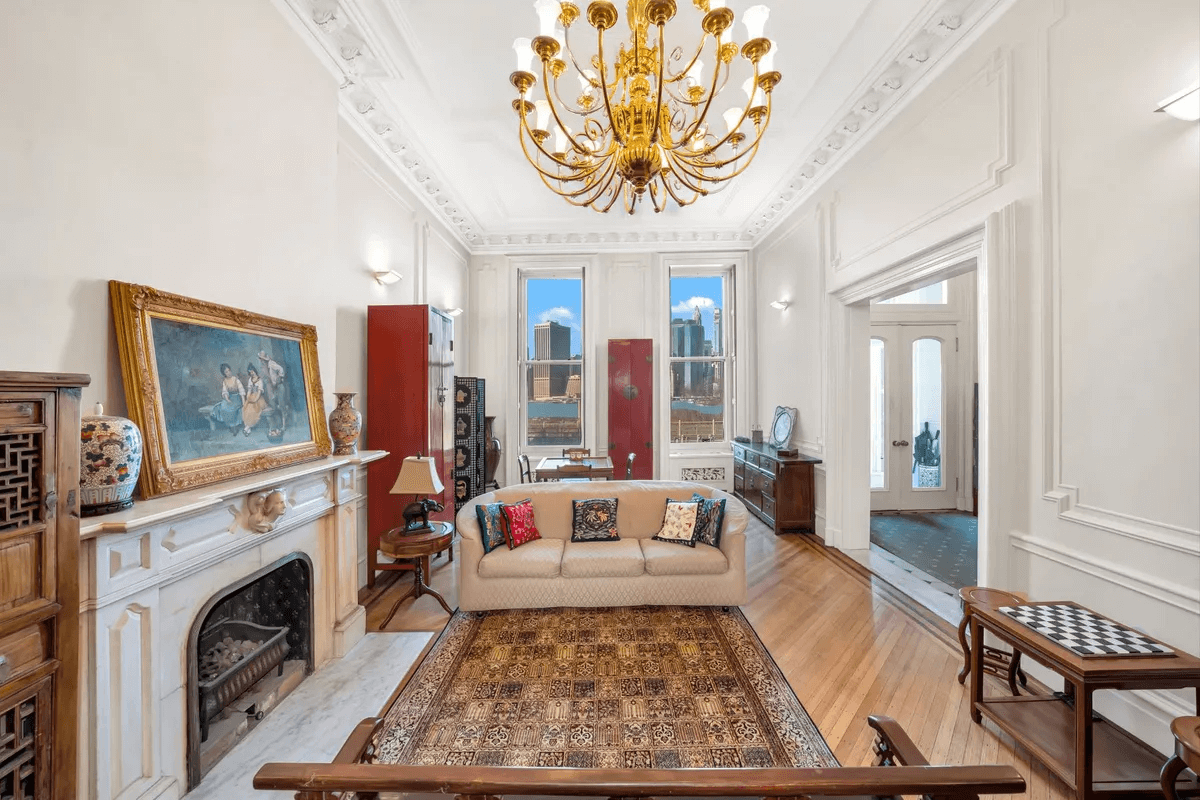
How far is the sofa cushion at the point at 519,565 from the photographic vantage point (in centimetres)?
344

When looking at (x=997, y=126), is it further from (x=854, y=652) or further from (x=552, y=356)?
(x=552, y=356)

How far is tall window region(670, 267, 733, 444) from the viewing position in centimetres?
729

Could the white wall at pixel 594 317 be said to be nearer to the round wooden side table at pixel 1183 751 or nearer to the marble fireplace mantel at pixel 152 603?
the marble fireplace mantel at pixel 152 603

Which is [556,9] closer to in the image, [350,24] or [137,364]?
[350,24]

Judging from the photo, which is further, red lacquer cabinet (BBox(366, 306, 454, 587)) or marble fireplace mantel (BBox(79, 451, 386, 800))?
red lacquer cabinet (BBox(366, 306, 454, 587))

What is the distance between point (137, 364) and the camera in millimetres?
1723

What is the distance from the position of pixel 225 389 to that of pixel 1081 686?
143 inches

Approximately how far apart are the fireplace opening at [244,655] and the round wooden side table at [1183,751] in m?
3.32

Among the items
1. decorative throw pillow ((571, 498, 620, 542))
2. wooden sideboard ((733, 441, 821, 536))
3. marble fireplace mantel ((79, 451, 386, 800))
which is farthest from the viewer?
wooden sideboard ((733, 441, 821, 536))

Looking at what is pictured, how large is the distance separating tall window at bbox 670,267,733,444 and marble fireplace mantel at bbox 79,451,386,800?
5.67 metres

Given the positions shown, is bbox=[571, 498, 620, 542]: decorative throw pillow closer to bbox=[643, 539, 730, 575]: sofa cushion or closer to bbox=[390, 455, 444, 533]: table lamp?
bbox=[643, 539, 730, 575]: sofa cushion

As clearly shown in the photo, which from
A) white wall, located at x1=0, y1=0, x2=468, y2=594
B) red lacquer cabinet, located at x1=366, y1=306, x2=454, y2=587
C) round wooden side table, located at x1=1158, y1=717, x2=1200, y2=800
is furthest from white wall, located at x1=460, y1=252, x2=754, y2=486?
round wooden side table, located at x1=1158, y1=717, x2=1200, y2=800

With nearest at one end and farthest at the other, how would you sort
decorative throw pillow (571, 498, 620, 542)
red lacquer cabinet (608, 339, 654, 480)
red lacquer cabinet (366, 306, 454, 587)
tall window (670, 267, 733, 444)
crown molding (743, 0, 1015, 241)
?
crown molding (743, 0, 1015, 241) → decorative throw pillow (571, 498, 620, 542) → red lacquer cabinet (366, 306, 454, 587) → red lacquer cabinet (608, 339, 654, 480) → tall window (670, 267, 733, 444)

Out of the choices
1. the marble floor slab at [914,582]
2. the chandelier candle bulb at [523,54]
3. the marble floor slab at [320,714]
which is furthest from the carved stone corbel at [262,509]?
the marble floor slab at [914,582]
